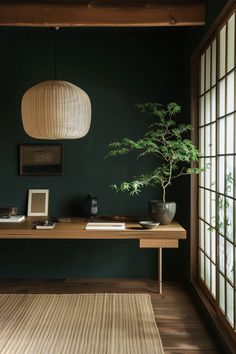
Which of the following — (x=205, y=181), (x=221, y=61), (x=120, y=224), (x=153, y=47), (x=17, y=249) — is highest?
(x=153, y=47)

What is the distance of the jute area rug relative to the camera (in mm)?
2828

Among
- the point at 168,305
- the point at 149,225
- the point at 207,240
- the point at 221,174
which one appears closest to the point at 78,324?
the point at 168,305

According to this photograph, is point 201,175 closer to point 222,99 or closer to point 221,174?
point 221,174

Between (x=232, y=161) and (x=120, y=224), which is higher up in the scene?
(x=232, y=161)

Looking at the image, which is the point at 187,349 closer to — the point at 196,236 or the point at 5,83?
the point at 196,236

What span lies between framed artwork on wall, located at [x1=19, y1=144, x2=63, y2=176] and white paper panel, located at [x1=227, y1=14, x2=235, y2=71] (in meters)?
2.18

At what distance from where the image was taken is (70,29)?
450 cm

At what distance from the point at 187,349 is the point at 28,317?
1284 mm

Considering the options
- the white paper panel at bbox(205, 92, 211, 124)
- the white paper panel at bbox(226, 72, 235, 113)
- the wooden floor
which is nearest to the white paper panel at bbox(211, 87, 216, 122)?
the white paper panel at bbox(205, 92, 211, 124)

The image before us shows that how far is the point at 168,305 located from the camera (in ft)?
12.3

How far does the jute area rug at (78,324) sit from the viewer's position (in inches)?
111

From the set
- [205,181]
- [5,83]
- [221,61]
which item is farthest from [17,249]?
[221,61]

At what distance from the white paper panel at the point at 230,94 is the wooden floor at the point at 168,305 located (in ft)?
5.32

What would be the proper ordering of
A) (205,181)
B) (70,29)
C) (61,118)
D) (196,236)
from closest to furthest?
(61,118), (205,181), (196,236), (70,29)
